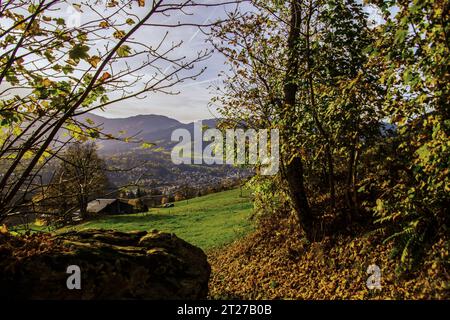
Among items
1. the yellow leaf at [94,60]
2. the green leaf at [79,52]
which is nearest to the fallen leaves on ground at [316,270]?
the yellow leaf at [94,60]

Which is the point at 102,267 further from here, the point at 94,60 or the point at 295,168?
the point at 295,168

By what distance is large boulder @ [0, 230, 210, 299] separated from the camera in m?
4.89

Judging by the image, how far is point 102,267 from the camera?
18.1 feet

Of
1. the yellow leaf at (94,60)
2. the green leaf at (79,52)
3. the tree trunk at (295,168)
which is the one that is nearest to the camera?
the green leaf at (79,52)

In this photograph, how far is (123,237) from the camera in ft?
23.3

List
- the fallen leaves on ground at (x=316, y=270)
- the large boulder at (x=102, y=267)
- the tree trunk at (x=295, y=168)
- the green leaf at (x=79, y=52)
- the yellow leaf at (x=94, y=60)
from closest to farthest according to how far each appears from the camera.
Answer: the green leaf at (x=79, y=52)
the yellow leaf at (x=94, y=60)
the large boulder at (x=102, y=267)
the fallen leaves on ground at (x=316, y=270)
the tree trunk at (x=295, y=168)

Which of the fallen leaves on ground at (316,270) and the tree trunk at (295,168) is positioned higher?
the tree trunk at (295,168)

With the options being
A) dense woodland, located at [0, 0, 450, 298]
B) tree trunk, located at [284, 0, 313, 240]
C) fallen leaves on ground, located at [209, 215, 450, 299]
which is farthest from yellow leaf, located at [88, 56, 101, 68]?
tree trunk, located at [284, 0, 313, 240]

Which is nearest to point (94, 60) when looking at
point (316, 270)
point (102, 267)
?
point (102, 267)

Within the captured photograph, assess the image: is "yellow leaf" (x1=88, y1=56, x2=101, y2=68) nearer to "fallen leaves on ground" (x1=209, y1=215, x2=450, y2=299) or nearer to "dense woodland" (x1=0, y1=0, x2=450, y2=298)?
"dense woodland" (x1=0, y1=0, x2=450, y2=298)

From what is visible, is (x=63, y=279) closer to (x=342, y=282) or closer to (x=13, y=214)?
(x=13, y=214)

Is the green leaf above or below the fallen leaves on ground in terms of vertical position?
above

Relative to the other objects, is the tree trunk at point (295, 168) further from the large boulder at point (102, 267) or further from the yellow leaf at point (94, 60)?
the yellow leaf at point (94, 60)

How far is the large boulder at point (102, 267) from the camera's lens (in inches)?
192
